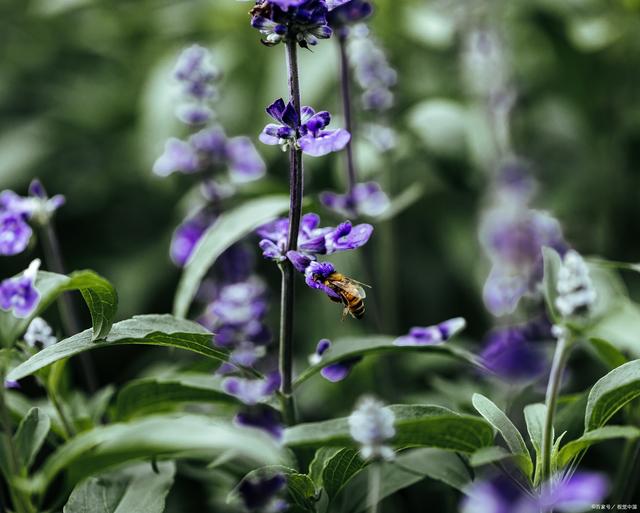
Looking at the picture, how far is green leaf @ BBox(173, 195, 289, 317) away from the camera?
1.62m

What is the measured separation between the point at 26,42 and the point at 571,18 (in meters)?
2.66

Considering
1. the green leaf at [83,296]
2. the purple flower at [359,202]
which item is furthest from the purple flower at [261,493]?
the purple flower at [359,202]

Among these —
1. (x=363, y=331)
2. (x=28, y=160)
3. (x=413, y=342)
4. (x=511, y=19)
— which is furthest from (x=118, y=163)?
(x=413, y=342)

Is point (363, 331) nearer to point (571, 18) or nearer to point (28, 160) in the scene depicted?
point (571, 18)

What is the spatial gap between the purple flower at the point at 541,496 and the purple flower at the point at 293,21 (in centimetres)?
68

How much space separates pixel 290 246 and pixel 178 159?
2.51 ft

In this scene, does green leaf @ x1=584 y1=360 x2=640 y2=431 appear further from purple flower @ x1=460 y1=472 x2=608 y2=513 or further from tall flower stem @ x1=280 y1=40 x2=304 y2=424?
tall flower stem @ x1=280 y1=40 x2=304 y2=424

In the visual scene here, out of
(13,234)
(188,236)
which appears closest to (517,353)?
(188,236)

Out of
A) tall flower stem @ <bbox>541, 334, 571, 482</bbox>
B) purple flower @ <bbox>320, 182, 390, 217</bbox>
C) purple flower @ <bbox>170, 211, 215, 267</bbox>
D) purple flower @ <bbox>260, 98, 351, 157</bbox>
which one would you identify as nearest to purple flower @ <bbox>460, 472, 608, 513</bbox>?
tall flower stem @ <bbox>541, 334, 571, 482</bbox>

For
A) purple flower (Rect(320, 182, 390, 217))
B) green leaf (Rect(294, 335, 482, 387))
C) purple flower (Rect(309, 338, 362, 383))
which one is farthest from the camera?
purple flower (Rect(320, 182, 390, 217))

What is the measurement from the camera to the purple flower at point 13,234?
142 cm

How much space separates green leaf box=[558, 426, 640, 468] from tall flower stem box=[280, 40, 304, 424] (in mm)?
434

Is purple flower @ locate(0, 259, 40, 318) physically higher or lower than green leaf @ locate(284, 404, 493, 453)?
higher

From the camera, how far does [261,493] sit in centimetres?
113
